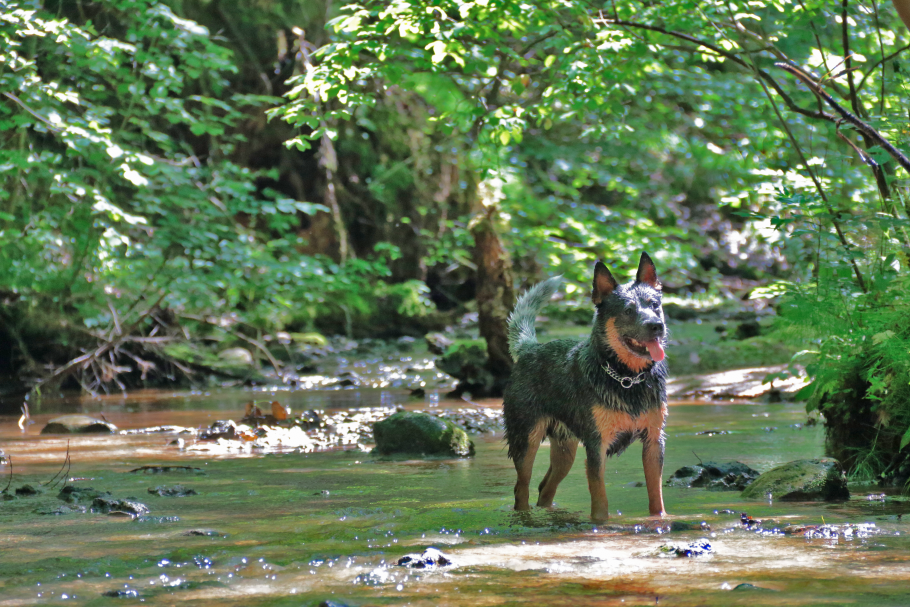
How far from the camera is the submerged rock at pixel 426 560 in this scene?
13.8 ft

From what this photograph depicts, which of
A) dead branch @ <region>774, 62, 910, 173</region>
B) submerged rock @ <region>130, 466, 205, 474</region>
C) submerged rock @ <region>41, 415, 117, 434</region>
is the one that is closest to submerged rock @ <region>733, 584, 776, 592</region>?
dead branch @ <region>774, 62, 910, 173</region>

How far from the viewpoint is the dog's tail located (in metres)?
6.52

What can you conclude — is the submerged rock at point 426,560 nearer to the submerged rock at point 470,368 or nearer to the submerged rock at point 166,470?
the submerged rock at point 166,470

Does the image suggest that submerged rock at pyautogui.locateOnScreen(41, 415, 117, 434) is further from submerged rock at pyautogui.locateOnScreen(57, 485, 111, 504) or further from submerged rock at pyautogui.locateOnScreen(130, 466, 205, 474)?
submerged rock at pyautogui.locateOnScreen(57, 485, 111, 504)

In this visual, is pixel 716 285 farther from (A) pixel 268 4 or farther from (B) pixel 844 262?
(B) pixel 844 262

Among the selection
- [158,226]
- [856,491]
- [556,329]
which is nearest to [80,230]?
[158,226]

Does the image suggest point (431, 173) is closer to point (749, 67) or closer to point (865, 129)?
point (749, 67)

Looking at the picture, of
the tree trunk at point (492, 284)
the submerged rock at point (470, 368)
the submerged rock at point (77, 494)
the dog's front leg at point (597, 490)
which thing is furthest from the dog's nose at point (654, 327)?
the submerged rock at point (470, 368)

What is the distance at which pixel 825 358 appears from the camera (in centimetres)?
687

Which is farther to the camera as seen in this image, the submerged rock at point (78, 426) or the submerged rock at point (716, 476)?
the submerged rock at point (78, 426)

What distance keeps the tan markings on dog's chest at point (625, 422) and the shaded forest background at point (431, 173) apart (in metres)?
1.72

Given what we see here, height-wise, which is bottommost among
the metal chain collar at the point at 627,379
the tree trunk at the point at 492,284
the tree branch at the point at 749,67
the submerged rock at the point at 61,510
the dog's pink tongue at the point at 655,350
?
the submerged rock at the point at 61,510

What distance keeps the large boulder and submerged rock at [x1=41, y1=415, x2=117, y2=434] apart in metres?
7.97

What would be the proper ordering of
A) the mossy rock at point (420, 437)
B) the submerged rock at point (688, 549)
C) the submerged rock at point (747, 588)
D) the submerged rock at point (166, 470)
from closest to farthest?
the submerged rock at point (747, 588) < the submerged rock at point (688, 549) < the submerged rock at point (166, 470) < the mossy rock at point (420, 437)
